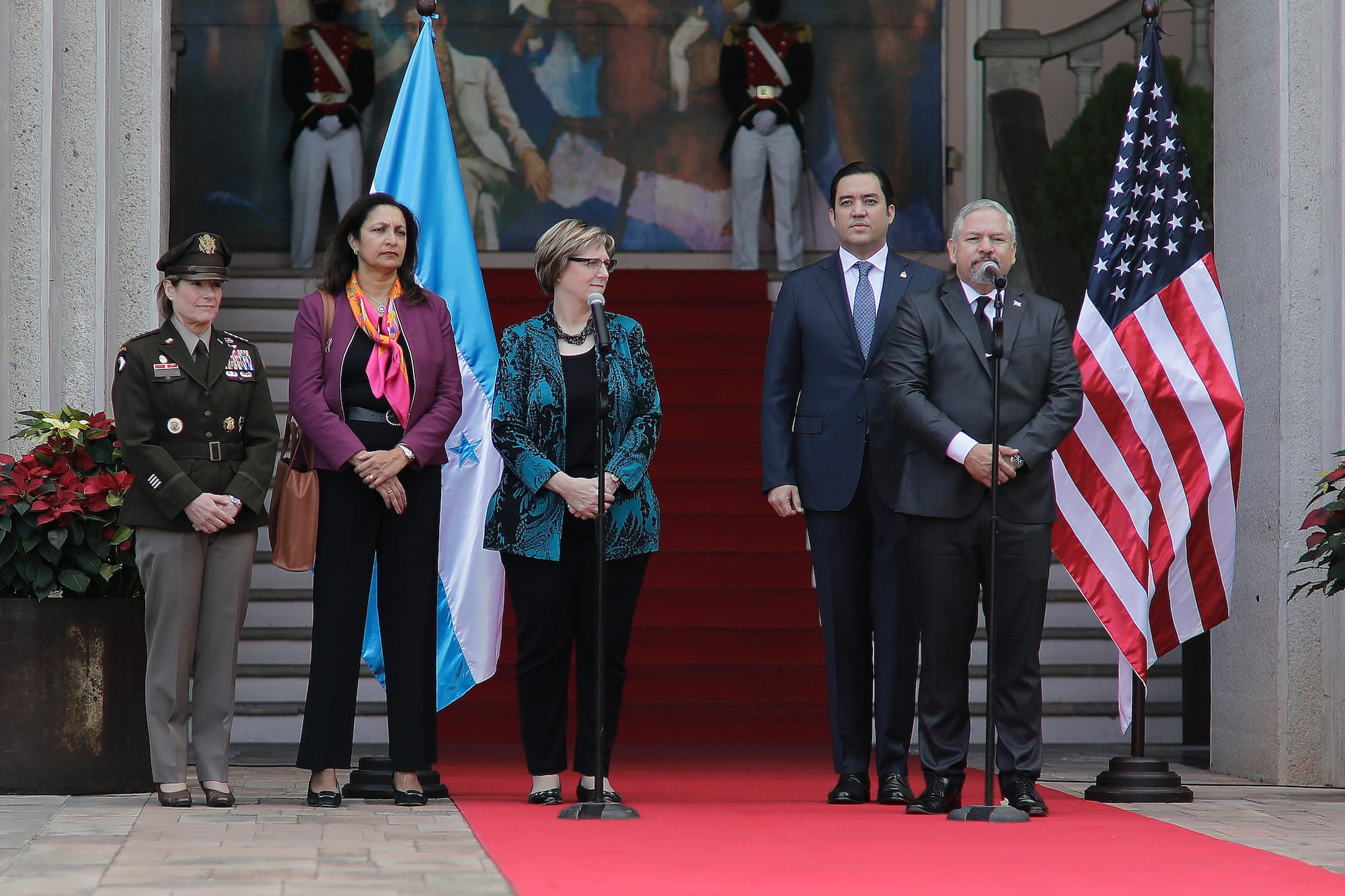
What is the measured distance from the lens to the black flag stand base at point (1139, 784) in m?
5.35

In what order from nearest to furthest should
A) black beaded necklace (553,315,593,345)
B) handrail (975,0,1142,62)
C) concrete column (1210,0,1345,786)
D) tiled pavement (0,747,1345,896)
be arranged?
tiled pavement (0,747,1345,896), black beaded necklace (553,315,593,345), concrete column (1210,0,1345,786), handrail (975,0,1142,62)

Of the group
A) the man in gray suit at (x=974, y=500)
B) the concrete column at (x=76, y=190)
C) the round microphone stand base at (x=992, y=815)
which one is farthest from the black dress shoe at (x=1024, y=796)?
the concrete column at (x=76, y=190)

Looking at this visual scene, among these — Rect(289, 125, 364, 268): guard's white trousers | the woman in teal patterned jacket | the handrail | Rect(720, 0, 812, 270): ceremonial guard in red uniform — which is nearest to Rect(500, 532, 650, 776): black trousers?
the woman in teal patterned jacket

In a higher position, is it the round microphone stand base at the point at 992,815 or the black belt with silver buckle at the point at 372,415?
the black belt with silver buckle at the point at 372,415

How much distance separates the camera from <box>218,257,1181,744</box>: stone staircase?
709cm

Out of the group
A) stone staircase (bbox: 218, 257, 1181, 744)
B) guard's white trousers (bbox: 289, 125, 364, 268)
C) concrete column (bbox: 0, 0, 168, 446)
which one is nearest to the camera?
concrete column (bbox: 0, 0, 168, 446)

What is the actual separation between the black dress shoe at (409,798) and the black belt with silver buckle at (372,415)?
113cm

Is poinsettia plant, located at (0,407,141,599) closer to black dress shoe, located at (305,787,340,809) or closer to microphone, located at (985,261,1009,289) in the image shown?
black dress shoe, located at (305,787,340,809)

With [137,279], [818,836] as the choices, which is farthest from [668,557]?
[818,836]

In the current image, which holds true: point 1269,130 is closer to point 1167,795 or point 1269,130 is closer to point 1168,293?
point 1168,293

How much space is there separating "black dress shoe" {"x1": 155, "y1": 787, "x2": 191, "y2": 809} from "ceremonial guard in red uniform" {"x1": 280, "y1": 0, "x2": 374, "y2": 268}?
24.1ft

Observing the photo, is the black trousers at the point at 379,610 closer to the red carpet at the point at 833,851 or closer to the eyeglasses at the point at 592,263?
the red carpet at the point at 833,851

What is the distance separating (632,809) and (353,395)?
154cm

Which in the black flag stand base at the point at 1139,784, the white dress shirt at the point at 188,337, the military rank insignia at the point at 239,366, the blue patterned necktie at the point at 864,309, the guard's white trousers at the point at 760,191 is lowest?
the black flag stand base at the point at 1139,784
